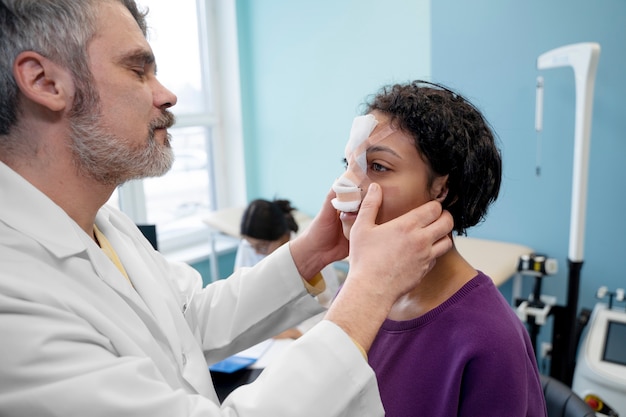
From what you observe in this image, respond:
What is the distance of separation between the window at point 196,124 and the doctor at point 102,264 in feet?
7.35

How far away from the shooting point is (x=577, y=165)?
1727 millimetres

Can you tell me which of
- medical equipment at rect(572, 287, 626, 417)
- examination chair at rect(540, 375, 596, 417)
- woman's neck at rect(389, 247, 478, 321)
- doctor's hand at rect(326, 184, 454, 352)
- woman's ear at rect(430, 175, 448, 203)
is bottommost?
medical equipment at rect(572, 287, 626, 417)

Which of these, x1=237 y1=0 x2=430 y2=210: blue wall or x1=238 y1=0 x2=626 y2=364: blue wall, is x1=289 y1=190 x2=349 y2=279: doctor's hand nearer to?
x1=238 y1=0 x2=626 y2=364: blue wall

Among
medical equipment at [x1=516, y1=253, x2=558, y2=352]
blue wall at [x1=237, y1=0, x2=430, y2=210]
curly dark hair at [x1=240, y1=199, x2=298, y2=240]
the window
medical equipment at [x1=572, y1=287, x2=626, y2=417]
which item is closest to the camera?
medical equipment at [x1=572, y1=287, x2=626, y2=417]

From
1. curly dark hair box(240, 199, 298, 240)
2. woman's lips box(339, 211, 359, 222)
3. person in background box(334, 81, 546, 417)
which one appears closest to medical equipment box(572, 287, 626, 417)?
person in background box(334, 81, 546, 417)

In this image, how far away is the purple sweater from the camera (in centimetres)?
84

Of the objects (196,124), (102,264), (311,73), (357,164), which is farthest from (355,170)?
(196,124)

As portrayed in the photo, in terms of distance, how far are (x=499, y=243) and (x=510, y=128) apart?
1.71 feet

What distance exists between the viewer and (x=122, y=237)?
1096 millimetres

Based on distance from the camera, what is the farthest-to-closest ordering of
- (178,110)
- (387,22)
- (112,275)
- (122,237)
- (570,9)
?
(178,110) < (387,22) < (570,9) < (122,237) < (112,275)

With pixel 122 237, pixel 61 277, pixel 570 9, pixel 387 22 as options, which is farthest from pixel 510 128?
pixel 61 277

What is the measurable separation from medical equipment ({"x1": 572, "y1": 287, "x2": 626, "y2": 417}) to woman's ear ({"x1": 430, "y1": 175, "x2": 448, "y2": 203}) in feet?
3.35

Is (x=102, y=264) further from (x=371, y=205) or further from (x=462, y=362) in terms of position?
(x=462, y=362)

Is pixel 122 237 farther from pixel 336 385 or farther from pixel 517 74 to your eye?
pixel 517 74
